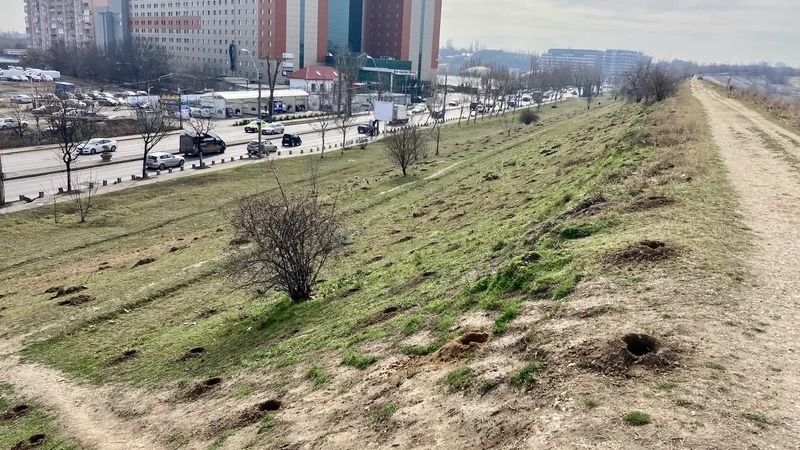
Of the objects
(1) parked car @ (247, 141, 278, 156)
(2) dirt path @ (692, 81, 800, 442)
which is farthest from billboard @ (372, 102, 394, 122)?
(2) dirt path @ (692, 81, 800, 442)

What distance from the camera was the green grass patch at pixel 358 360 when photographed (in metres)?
10.2

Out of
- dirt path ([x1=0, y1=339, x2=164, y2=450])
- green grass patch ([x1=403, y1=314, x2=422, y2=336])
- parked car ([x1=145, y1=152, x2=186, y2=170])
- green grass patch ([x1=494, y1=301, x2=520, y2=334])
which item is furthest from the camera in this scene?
parked car ([x1=145, y1=152, x2=186, y2=170])

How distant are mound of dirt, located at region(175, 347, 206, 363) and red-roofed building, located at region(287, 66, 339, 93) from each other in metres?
87.1

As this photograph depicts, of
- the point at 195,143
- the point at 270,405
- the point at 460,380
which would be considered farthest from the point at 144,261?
the point at 195,143

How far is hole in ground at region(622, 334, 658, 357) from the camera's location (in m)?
8.17

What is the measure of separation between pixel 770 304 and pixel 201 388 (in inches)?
382

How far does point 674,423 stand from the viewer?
21.5ft

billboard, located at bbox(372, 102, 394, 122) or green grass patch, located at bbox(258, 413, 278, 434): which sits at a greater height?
billboard, located at bbox(372, 102, 394, 122)

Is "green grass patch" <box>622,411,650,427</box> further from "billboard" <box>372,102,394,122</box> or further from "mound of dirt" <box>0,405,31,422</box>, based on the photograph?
"billboard" <box>372,102,394,122</box>

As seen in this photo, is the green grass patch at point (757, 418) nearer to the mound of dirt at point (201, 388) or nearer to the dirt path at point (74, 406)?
the dirt path at point (74, 406)

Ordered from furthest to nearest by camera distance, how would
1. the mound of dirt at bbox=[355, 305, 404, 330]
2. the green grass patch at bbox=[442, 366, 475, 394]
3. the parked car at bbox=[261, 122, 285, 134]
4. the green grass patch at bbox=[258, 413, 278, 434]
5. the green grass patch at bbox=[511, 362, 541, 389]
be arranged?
1. the parked car at bbox=[261, 122, 285, 134]
2. the mound of dirt at bbox=[355, 305, 404, 330]
3. the green grass patch at bbox=[258, 413, 278, 434]
4. the green grass patch at bbox=[442, 366, 475, 394]
5. the green grass patch at bbox=[511, 362, 541, 389]

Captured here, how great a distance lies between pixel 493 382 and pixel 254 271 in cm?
920

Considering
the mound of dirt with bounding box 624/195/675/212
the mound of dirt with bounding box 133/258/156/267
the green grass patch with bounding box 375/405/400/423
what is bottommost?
the mound of dirt with bounding box 133/258/156/267

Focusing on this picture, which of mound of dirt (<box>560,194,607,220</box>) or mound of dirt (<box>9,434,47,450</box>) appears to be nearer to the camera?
mound of dirt (<box>9,434,47,450</box>)
